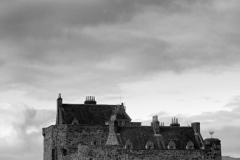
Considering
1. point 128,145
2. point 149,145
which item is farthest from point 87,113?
point 149,145

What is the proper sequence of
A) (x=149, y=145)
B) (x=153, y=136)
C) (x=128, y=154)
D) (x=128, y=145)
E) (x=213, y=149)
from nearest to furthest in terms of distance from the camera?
(x=128, y=154) → (x=128, y=145) → (x=149, y=145) → (x=213, y=149) → (x=153, y=136)

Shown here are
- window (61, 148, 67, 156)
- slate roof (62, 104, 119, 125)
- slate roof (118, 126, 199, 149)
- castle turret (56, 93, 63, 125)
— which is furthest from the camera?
castle turret (56, 93, 63, 125)

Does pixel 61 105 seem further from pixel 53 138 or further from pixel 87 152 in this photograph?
pixel 87 152

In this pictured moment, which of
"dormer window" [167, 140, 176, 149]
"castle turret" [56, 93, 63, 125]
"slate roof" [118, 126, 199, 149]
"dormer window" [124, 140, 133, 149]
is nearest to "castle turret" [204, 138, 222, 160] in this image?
"slate roof" [118, 126, 199, 149]

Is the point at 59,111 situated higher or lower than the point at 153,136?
higher

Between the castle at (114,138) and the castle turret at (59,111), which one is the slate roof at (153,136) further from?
the castle turret at (59,111)

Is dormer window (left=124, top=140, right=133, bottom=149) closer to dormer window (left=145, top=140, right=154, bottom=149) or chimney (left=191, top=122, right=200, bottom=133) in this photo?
dormer window (left=145, top=140, right=154, bottom=149)

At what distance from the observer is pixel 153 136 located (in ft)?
289

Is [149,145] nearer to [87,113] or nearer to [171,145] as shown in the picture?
[171,145]

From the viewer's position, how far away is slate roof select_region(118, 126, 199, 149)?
8612 centimetres

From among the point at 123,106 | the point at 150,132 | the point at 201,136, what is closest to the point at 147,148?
the point at 150,132

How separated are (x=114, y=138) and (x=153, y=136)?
5459 mm

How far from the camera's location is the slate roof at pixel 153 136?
3391 inches

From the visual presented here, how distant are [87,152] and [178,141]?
13.6 m
